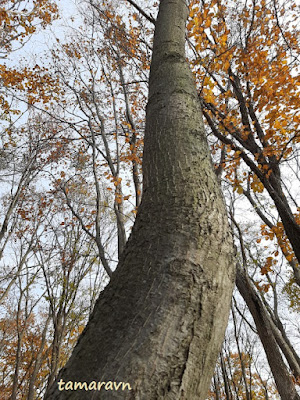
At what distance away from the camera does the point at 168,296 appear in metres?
0.65

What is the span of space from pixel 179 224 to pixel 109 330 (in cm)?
35

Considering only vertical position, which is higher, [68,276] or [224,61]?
[224,61]

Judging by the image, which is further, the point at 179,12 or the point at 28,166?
the point at 28,166

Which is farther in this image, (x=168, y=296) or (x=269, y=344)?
(x=269, y=344)

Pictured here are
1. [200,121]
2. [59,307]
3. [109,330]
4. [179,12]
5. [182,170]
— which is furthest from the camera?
[59,307]

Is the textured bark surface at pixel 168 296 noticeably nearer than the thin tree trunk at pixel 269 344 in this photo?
Yes

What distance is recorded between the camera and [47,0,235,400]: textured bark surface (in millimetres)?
545

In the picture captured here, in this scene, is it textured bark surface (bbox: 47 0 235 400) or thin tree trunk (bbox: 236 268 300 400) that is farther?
thin tree trunk (bbox: 236 268 300 400)

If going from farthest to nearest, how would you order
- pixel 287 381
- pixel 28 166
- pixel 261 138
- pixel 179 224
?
pixel 28 166 → pixel 261 138 → pixel 287 381 → pixel 179 224

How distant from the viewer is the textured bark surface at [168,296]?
54 centimetres

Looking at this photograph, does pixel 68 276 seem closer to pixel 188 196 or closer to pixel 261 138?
pixel 261 138

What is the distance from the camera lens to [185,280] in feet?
2.20

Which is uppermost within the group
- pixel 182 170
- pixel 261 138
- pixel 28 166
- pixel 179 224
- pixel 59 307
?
pixel 28 166

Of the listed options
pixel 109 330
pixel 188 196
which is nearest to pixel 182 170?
pixel 188 196
